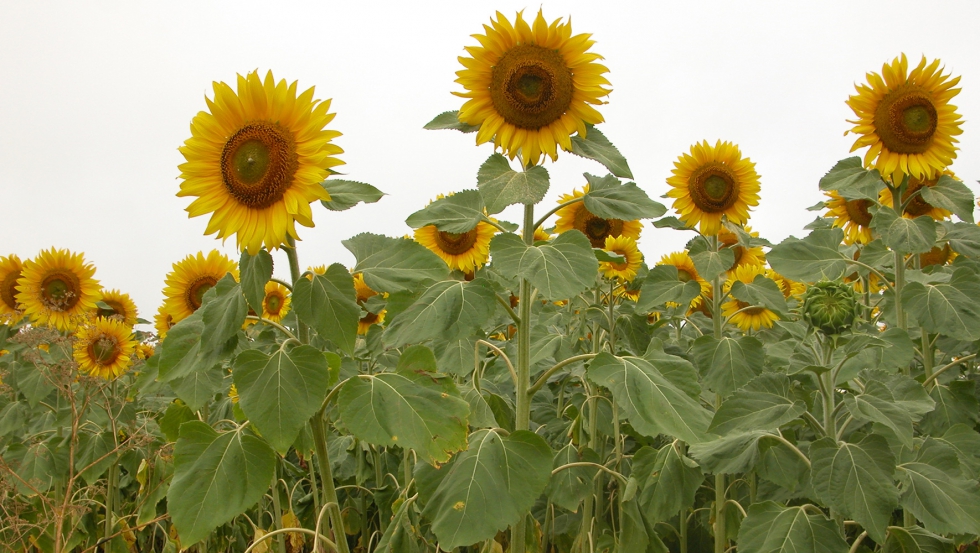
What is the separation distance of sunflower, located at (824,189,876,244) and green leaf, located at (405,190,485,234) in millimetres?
2613

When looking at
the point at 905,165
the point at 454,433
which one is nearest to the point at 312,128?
the point at 454,433

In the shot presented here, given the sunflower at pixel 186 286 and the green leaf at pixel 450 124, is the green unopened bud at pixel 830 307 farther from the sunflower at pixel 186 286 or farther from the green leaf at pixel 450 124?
the sunflower at pixel 186 286

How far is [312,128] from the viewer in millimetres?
1955

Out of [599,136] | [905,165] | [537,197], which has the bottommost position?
[537,197]

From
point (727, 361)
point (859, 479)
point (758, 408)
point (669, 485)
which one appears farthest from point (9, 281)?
point (859, 479)

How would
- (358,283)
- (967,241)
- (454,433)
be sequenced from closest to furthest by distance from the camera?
1. (454,433)
2. (967,241)
3. (358,283)

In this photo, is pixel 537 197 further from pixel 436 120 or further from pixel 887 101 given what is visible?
pixel 887 101

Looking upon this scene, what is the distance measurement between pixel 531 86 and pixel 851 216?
2.60m

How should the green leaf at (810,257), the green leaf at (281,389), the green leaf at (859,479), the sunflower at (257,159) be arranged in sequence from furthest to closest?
the green leaf at (810,257)
the green leaf at (859,479)
the sunflower at (257,159)
the green leaf at (281,389)

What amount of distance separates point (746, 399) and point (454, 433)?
1150 millimetres

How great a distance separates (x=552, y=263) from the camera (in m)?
2.05

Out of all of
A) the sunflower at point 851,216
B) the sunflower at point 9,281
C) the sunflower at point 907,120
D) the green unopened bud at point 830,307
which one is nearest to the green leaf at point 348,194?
the green unopened bud at point 830,307

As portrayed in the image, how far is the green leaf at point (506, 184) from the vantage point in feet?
7.06

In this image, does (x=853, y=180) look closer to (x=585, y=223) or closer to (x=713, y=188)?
(x=713, y=188)
